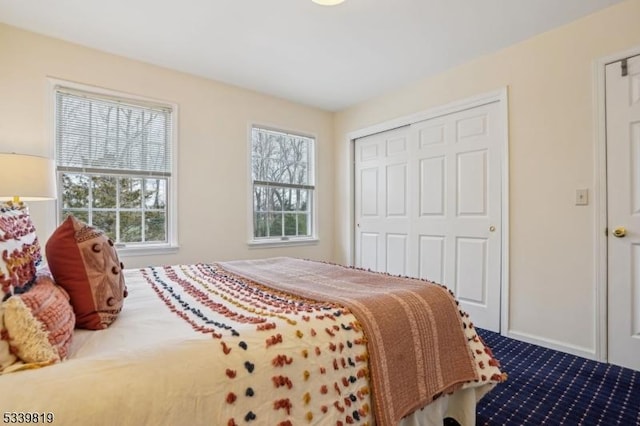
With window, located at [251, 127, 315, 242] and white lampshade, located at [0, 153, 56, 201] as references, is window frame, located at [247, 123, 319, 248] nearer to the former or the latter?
window, located at [251, 127, 315, 242]

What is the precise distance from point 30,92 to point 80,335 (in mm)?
2563

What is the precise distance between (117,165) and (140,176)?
208mm

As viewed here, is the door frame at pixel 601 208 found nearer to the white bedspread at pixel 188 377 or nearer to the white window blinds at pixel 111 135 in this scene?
the white bedspread at pixel 188 377

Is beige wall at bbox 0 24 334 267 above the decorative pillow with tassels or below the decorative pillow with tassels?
above

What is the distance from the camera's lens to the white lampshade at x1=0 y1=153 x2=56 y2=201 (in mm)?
2031

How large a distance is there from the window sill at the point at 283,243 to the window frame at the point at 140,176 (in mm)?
874

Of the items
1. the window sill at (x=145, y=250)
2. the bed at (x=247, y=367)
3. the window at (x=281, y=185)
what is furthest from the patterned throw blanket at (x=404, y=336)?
the window at (x=281, y=185)

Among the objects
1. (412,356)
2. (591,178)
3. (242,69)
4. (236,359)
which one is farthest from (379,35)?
(236,359)

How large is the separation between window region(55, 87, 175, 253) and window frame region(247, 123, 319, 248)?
85 centimetres

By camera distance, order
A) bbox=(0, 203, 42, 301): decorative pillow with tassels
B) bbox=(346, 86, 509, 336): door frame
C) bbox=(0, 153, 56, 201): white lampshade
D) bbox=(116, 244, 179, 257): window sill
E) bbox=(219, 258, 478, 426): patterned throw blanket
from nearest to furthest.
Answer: bbox=(0, 203, 42, 301): decorative pillow with tassels, bbox=(219, 258, 478, 426): patterned throw blanket, bbox=(0, 153, 56, 201): white lampshade, bbox=(346, 86, 509, 336): door frame, bbox=(116, 244, 179, 257): window sill

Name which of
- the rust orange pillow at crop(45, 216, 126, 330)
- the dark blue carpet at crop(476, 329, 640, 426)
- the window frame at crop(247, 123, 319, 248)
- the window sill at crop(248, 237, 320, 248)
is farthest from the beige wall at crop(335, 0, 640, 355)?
the rust orange pillow at crop(45, 216, 126, 330)

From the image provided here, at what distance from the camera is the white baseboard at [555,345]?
7.92ft

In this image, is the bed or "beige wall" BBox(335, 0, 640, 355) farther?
"beige wall" BBox(335, 0, 640, 355)

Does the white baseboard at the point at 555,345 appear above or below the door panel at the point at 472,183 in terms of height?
below
